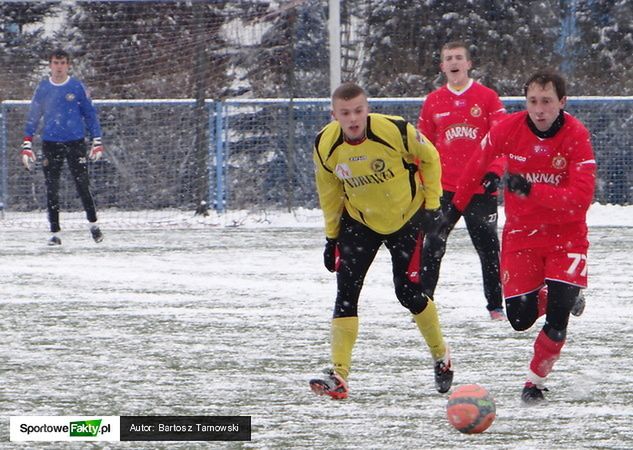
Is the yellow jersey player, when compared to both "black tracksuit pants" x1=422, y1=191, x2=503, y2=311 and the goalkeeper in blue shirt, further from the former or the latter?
the goalkeeper in blue shirt

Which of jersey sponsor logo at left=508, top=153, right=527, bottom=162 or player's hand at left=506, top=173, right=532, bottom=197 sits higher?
jersey sponsor logo at left=508, top=153, right=527, bottom=162

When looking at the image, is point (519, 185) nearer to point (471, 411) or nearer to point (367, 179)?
point (367, 179)

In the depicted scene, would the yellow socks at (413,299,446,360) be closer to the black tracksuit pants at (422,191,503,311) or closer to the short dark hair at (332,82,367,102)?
the short dark hair at (332,82,367,102)

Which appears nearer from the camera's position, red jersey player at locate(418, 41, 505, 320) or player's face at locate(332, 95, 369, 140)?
player's face at locate(332, 95, 369, 140)

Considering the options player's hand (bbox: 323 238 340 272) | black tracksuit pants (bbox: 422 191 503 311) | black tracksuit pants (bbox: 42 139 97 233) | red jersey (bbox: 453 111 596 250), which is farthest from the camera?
black tracksuit pants (bbox: 42 139 97 233)

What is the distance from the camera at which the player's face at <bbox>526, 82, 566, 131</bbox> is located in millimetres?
6449

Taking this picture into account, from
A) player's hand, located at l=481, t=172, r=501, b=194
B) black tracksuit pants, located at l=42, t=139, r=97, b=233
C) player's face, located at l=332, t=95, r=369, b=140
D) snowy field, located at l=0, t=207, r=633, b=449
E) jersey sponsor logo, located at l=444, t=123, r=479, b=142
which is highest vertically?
player's face, located at l=332, t=95, r=369, b=140

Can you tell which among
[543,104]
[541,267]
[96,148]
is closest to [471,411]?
[541,267]

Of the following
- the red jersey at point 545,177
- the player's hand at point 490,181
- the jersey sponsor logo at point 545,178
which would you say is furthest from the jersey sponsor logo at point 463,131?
the jersey sponsor logo at point 545,178

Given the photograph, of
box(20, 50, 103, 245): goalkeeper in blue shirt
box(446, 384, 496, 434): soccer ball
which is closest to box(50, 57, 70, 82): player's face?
box(20, 50, 103, 245): goalkeeper in blue shirt

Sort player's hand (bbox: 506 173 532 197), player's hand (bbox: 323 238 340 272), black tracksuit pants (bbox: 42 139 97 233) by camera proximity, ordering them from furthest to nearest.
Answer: black tracksuit pants (bbox: 42 139 97 233) → player's hand (bbox: 323 238 340 272) → player's hand (bbox: 506 173 532 197)

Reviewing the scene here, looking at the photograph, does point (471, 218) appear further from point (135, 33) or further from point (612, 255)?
point (135, 33)

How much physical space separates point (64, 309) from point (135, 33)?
10.9 m

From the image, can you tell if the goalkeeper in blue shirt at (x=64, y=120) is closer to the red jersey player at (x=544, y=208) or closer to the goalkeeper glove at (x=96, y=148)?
the goalkeeper glove at (x=96, y=148)
